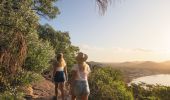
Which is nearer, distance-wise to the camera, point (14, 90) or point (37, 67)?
point (14, 90)

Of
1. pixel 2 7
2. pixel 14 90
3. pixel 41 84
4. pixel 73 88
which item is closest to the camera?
pixel 73 88

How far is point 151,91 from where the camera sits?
27.2 m

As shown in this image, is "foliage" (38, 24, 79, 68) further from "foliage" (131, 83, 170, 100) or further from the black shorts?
the black shorts

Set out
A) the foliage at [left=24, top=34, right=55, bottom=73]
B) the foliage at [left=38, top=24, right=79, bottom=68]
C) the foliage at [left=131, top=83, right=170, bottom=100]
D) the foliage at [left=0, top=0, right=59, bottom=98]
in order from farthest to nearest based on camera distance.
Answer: the foliage at [left=38, top=24, right=79, bottom=68] < the foliage at [left=131, top=83, right=170, bottom=100] < the foliage at [left=24, top=34, right=55, bottom=73] < the foliage at [left=0, top=0, right=59, bottom=98]

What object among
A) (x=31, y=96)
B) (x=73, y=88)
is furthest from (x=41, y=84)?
(x=73, y=88)

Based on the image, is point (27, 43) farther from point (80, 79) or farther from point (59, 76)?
point (80, 79)

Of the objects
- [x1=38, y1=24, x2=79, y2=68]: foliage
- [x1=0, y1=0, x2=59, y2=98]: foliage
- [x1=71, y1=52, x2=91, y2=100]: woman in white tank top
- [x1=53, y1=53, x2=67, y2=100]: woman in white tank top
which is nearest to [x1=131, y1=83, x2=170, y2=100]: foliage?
[x1=38, y1=24, x2=79, y2=68]: foliage

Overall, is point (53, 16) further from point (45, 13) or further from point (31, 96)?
point (31, 96)

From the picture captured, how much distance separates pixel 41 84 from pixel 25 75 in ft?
11.9

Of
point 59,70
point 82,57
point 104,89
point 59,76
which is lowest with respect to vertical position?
point 104,89

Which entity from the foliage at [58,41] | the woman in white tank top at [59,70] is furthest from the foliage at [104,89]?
the foliage at [58,41]

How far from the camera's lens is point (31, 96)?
18.1 m

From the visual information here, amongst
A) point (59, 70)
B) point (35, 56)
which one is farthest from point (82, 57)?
point (35, 56)

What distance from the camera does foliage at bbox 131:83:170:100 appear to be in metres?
26.3
